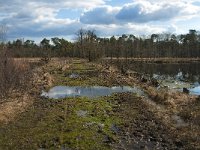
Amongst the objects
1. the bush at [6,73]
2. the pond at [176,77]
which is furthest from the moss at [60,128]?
the pond at [176,77]

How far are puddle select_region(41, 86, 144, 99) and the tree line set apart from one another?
207 ft

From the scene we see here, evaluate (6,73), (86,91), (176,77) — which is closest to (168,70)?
(176,77)

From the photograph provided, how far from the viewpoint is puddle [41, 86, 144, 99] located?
35.8m

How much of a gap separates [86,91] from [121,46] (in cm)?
9738

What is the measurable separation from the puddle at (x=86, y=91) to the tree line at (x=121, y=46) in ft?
207

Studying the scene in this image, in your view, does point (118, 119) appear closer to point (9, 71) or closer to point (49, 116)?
point (49, 116)

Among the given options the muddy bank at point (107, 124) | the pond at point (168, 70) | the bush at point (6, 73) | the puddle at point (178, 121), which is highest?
the bush at point (6, 73)

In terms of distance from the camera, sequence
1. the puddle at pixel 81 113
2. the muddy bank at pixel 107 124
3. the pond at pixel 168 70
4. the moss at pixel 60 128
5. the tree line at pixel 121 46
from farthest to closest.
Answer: the tree line at pixel 121 46
the pond at pixel 168 70
the puddle at pixel 81 113
the muddy bank at pixel 107 124
the moss at pixel 60 128

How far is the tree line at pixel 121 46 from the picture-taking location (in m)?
125

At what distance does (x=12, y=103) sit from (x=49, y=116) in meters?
4.30

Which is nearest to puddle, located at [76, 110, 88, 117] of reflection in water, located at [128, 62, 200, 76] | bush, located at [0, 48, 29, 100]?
bush, located at [0, 48, 29, 100]

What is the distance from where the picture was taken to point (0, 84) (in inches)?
1107

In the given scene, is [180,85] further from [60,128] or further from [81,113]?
[60,128]

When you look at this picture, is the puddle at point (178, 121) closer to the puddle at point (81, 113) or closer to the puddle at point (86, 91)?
the puddle at point (81, 113)
